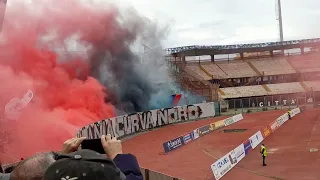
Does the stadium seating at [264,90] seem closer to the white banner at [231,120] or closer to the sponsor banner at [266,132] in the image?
the white banner at [231,120]

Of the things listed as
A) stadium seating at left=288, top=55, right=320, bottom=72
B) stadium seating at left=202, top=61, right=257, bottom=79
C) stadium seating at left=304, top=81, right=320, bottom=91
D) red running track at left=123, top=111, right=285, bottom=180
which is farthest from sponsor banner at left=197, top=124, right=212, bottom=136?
stadium seating at left=288, top=55, right=320, bottom=72

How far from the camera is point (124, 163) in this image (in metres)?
2.77

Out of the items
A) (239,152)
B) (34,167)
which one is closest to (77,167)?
(34,167)

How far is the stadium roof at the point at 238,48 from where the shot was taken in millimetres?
69250

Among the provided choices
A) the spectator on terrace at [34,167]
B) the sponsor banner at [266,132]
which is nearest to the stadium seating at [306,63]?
the sponsor banner at [266,132]

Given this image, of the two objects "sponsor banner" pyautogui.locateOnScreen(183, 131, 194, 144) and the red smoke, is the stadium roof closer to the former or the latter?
the red smoke

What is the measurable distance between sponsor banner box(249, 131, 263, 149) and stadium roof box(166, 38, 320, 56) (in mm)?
39864

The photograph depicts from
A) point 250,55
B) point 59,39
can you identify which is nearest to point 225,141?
point 59,39

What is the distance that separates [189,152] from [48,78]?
47.7 ft

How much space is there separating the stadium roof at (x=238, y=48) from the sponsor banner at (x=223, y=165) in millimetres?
48316

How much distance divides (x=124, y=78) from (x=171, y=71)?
1428cm

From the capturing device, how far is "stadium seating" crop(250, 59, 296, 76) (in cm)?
6931

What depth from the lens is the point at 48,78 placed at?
34.0m

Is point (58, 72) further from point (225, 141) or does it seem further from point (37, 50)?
point (225, 141)
